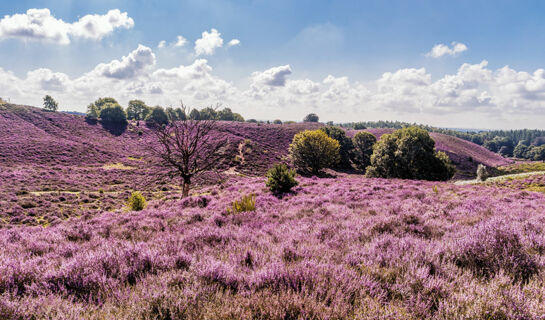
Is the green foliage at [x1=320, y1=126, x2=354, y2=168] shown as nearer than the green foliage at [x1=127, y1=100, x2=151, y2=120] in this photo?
Yes

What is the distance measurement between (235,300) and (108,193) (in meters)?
32.9

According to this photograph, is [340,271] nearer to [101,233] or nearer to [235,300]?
[235,300]

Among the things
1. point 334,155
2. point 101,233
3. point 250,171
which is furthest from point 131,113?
point 101,233

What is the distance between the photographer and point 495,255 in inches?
134

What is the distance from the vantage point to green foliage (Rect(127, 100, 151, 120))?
388ft

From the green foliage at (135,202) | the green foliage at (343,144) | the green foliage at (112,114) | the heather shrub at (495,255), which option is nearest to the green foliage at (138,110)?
the green foliage at (112,114)

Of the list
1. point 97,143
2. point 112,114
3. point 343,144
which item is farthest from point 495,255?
point 112,114

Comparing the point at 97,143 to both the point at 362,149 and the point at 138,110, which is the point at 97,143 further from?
the point at 362,149

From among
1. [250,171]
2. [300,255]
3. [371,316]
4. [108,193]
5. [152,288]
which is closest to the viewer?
[371,316]

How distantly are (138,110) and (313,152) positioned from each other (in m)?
108

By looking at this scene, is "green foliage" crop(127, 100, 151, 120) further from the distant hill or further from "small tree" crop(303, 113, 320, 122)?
"small tree" crop(303, 113, 320, 122)

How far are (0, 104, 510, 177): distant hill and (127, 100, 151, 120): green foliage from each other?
127 feet

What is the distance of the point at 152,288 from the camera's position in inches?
104

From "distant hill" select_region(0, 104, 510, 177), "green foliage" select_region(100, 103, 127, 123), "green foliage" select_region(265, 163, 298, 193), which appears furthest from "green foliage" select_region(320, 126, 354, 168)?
"green foliage" select_region(100, 103, 127, 123)
